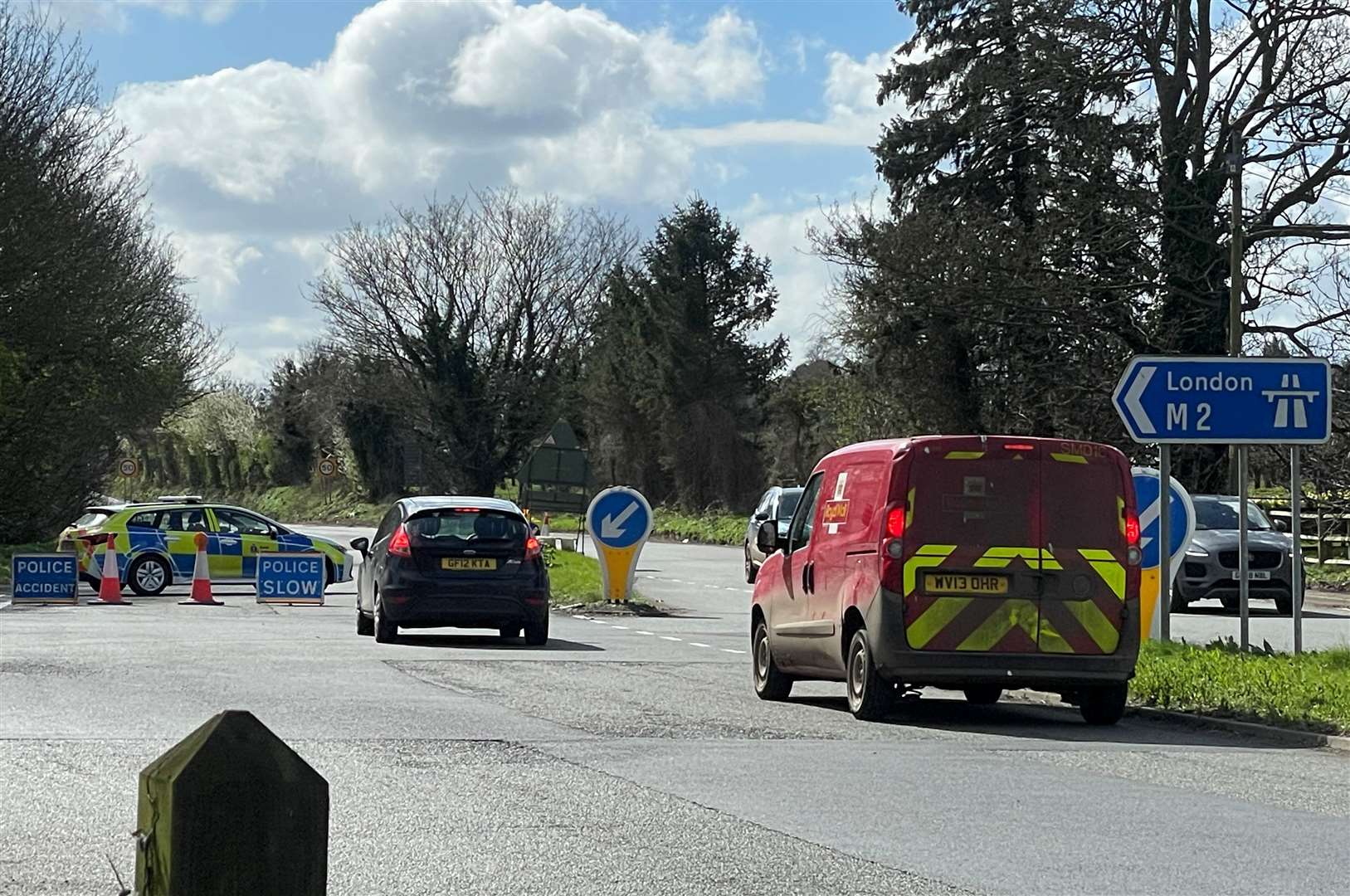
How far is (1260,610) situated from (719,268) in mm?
53716

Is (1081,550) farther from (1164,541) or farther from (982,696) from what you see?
(1164,541)

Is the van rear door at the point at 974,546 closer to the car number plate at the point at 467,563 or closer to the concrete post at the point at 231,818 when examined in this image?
the car number plate at the point at 467,563

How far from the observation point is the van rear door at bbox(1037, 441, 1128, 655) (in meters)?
13.0

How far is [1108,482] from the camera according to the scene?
13203 mm

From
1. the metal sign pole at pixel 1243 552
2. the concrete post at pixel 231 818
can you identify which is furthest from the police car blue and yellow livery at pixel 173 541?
the concrete post at pixel 231 818

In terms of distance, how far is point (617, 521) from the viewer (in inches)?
A: 1021

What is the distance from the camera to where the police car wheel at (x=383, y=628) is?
19.5m

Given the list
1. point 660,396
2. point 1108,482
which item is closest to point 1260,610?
point 1108,482

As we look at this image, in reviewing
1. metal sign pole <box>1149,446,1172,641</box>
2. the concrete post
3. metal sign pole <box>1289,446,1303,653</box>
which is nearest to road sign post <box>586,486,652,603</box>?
metal sign pole <box>1149,446,1172,641</box>

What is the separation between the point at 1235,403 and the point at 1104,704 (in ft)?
12.6

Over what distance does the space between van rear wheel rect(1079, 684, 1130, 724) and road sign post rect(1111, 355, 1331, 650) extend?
9.74 feet

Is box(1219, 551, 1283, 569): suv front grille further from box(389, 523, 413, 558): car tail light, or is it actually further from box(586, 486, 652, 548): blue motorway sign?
box(389, 523, 413, 558): car tail light

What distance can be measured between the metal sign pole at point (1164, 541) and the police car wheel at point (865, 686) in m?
4.14

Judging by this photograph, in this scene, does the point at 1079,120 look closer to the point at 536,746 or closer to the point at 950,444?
the point at 950,444
